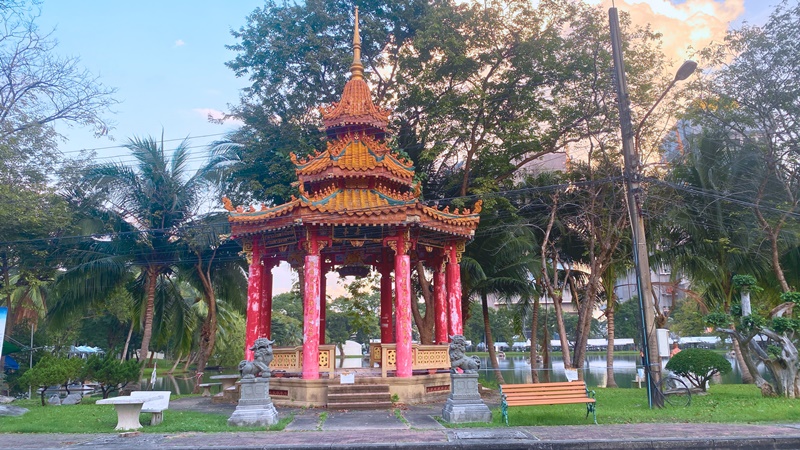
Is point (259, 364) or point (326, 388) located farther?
point (326, 388)

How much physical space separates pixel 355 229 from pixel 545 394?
8.25 metres

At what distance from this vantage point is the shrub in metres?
18.2

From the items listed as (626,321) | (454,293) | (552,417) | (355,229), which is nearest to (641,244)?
(552,417)

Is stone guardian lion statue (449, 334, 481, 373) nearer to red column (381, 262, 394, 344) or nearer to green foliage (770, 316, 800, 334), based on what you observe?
red column (381, 262, 394, 344)

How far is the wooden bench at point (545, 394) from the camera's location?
11703 mm

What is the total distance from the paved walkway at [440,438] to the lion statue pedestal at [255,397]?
67 centimetres

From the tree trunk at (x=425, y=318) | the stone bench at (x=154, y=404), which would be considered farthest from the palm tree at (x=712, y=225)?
the stone bench at (x=154, y=404)

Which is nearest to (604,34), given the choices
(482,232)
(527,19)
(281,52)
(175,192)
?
(527,19)

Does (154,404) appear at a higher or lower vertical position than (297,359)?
lower

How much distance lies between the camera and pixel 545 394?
467 inches

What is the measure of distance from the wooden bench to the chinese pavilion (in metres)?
4.69

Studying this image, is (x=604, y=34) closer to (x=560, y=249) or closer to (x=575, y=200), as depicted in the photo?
(x=575, y=200)

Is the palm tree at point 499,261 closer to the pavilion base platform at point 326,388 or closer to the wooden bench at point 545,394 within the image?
the pavilion base platform at point 326,388

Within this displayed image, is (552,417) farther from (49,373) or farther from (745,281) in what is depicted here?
(49,373)
